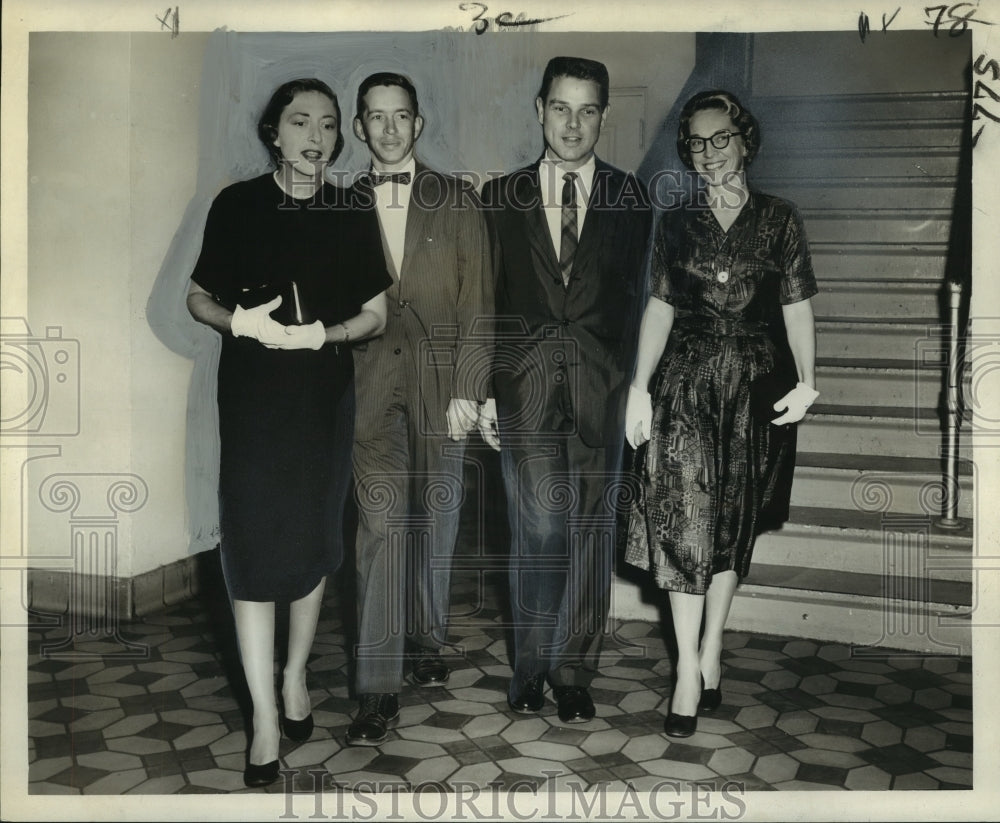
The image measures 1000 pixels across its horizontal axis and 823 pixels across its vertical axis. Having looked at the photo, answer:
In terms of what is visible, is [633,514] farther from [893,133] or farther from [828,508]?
[893,133]

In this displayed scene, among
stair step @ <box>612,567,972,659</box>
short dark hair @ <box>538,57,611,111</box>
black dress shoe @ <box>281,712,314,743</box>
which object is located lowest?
black dress shoe @ <box>281,712,314,743</box>

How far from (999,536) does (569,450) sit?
1.42 meters

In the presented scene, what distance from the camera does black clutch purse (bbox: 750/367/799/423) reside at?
3.15 m

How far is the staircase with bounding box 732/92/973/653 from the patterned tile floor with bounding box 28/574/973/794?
8.1 inches

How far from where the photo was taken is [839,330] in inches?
169

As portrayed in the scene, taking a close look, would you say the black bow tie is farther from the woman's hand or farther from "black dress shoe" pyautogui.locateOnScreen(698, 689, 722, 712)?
"black dress shoe" pyautogui.locateOnScreen(698, 689, 722, 712)

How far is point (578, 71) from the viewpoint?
316cm

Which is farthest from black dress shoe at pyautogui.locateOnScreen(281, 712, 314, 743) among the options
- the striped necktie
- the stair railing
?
the stair railing

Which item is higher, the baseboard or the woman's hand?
the woman's hand

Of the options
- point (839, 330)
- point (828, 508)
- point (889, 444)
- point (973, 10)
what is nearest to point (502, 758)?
point (828, 508)

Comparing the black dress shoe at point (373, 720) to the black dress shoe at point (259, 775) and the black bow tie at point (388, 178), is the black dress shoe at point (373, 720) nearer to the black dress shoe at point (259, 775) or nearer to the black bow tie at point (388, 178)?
the black dress shoe at point (259, 775)

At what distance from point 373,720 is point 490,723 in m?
0.39

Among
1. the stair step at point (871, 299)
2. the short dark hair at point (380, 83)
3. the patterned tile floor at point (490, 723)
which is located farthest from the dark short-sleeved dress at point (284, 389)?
the stair step at point (871, 299)

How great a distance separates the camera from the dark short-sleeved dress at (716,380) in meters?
3.12
